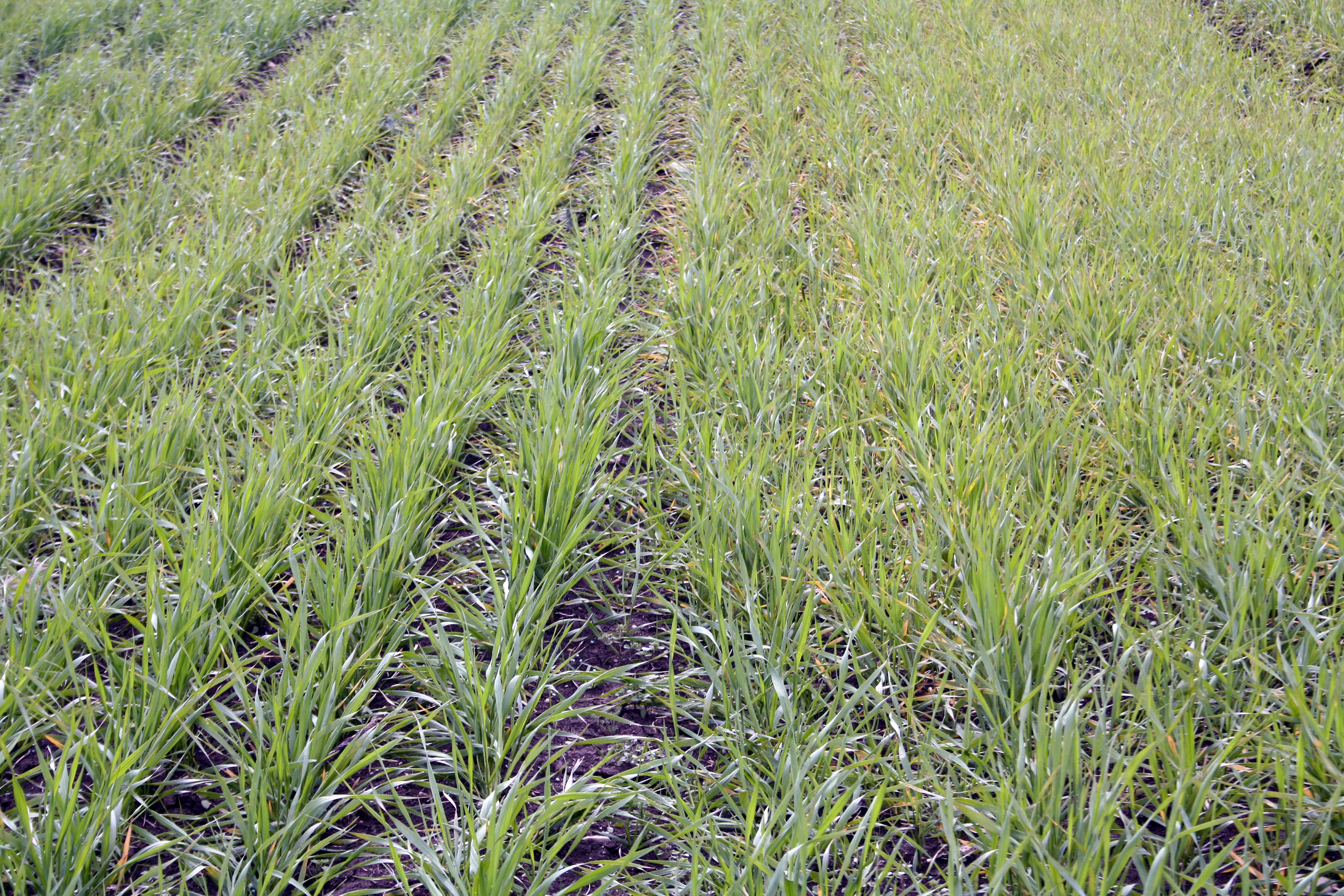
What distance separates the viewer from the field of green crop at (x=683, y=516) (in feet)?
3.66

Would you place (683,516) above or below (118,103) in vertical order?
below

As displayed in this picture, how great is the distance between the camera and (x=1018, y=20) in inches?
194

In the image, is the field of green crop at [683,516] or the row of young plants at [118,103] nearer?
the field of green crop at [683,516]

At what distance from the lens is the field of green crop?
3.66ft

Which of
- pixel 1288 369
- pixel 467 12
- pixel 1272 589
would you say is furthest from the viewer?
pixel 467 12

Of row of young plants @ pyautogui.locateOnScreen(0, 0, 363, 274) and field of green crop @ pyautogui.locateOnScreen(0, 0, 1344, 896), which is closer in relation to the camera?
field of green crop @ pyautogui.locateOnScreen(0, 0, 1344, 896)

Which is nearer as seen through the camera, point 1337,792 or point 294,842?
point 1337,792

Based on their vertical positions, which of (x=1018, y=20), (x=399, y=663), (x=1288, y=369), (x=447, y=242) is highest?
(x=1018, y=20)

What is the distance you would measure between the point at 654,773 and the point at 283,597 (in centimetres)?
73

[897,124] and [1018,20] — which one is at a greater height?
[1018,20]

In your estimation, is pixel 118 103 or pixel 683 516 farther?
pixel 118 103

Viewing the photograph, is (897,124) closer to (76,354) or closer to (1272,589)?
(1272,589)

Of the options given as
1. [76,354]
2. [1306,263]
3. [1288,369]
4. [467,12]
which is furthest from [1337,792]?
[467,12]

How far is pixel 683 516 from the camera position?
72.4 inches
